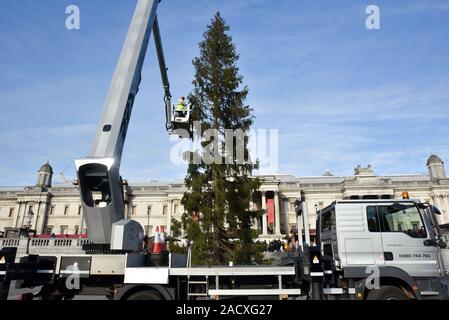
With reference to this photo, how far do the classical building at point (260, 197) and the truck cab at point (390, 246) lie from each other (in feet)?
192

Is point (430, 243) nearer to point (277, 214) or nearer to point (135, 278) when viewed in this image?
point (135, 278)

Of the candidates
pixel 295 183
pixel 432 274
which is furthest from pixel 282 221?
pixel 432 274

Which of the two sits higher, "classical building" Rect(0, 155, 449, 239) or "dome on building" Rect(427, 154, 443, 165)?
"dome on building" Rect(427, 154, 443, 165)

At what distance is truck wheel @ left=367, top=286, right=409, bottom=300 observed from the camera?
663cm

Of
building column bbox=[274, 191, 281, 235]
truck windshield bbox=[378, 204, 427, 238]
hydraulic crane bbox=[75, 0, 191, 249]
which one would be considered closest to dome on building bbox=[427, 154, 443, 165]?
building column bbox=[274, 191, 281, 235]

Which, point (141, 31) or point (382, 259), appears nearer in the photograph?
point (382, 259)

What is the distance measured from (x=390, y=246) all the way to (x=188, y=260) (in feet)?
16.4

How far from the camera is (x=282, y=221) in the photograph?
6944 cm

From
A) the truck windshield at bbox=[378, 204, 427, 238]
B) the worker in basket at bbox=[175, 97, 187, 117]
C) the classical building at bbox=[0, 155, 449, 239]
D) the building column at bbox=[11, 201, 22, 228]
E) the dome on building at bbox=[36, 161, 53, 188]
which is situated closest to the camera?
the truck windshield at bbox=[378, 204, 427, 238]

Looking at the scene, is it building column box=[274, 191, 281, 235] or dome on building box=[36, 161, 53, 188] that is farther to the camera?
dome on building box=[36, 161, 53, 188]

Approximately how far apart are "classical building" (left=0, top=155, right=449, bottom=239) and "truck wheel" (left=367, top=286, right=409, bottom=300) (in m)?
59.3

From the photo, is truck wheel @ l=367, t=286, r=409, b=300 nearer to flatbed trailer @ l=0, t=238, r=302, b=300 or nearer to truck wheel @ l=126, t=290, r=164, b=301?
flatbed trailer @ l=0, t=238, r=302, b=300
